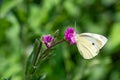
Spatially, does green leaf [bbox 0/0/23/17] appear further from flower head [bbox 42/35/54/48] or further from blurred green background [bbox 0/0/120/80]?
flower head [bbox 42/35/54/48]

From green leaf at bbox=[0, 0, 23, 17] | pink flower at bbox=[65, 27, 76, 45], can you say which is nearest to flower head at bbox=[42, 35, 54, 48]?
pink flower at bbox=[65, 27, 76, 45]

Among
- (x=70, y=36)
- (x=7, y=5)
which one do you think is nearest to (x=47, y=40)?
(x=70, y=36)

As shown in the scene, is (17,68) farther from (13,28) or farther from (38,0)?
(38,0)

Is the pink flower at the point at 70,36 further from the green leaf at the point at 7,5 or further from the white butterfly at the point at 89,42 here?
the green leaf at the point at 7,5

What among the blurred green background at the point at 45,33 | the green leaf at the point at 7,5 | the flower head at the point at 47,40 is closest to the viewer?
the flower head at the point at 47,40

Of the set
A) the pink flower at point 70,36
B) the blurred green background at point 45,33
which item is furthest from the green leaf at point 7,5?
the pink flower at point 70,36

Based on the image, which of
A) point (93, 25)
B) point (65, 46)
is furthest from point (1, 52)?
point (93, 25)
